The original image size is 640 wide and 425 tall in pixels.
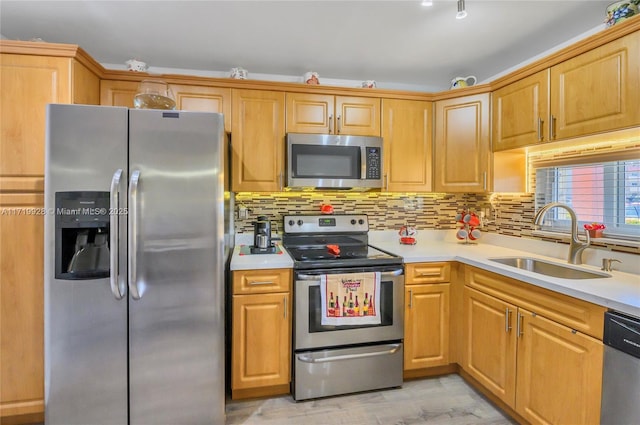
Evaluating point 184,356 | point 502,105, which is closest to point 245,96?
point 184,356

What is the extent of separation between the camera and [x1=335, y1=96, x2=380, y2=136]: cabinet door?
2426mm

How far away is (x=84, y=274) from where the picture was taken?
5.03 feet

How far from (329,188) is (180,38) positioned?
1.43m

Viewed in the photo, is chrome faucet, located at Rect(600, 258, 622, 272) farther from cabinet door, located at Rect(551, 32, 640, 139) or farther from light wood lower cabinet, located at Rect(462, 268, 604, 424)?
cabinet door, located at Rect(551, 32, 640, 139)

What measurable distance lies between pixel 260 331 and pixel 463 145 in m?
2.07

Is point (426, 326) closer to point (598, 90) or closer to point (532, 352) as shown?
point (532, 352)

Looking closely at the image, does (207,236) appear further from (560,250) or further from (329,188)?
(560,250)

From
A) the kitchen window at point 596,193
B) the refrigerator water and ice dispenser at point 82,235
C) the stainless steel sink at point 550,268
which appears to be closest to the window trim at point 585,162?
the kitchen window at point 596,193

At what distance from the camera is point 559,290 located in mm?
1424

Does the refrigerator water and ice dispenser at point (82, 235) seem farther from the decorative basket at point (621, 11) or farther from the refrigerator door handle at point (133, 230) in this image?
the decorative basket at point (621, 11)

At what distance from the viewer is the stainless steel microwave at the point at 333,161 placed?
2.29 meters

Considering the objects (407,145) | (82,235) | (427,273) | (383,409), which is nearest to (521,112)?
(407,145)

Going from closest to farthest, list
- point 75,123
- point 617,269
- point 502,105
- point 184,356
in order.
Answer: point 75,123
point 184,356
point 617,269
point 502,105

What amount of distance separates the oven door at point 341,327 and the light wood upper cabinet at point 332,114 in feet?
3.63
